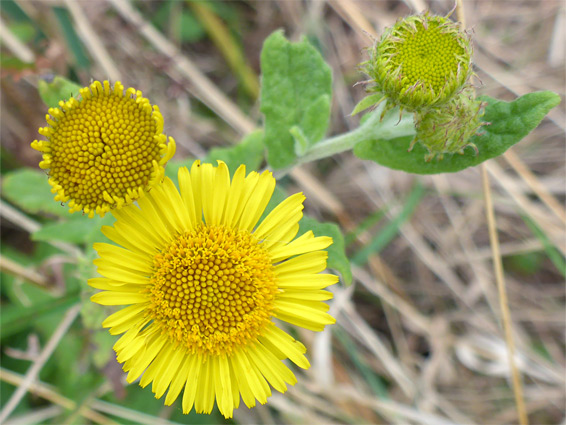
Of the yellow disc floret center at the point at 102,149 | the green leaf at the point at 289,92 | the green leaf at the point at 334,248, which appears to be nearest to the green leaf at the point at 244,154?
the green leaf at the point at 289,92

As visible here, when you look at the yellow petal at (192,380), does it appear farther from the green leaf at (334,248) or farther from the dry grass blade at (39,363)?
the dry grass blade at (39,363)

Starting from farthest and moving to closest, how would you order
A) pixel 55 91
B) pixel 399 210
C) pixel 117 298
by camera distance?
1. pixel 399 210
2. pixel 55 91
3. pixel 117 298

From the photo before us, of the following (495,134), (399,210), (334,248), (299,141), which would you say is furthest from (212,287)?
(399,210)

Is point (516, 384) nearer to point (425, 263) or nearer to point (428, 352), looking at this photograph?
point (428, 352)

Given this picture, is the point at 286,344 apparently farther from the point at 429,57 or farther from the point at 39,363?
the point at 39,363

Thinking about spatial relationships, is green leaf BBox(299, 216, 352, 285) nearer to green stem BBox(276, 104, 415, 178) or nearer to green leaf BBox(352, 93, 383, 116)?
green stem BBox(276, 104, 415, 178)

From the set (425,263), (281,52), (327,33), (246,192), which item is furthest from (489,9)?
(246,192)
